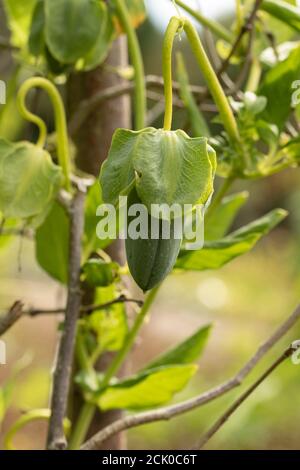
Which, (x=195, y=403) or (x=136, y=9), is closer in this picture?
(x=195, y=403)

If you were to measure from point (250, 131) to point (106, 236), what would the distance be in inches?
3.9

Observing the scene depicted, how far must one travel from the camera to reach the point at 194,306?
152 inches

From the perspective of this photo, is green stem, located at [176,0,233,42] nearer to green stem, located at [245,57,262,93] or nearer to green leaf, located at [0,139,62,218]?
green stem, located at [245,57,262,93]

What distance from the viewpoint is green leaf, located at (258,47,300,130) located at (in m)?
0.42

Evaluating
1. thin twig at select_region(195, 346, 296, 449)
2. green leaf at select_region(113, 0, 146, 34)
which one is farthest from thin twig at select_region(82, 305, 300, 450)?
green leaf at select_region(113, 0, 146, 34)

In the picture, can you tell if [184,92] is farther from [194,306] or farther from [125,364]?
[194,306]

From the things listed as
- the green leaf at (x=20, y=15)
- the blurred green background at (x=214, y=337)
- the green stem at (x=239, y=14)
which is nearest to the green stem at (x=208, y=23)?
the green stem at (x=239, y=14)

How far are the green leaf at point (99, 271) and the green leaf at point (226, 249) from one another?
4 cm

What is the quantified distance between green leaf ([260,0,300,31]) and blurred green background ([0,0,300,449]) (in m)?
0.26

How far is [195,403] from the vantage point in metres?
0.43

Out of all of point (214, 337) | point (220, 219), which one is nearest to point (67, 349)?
point (220, 219)

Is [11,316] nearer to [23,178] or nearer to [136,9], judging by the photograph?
[23,178]

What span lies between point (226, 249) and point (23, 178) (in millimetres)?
110

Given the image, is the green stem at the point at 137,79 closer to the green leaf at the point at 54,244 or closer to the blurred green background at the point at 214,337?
the green leaf at the point at 54,244
